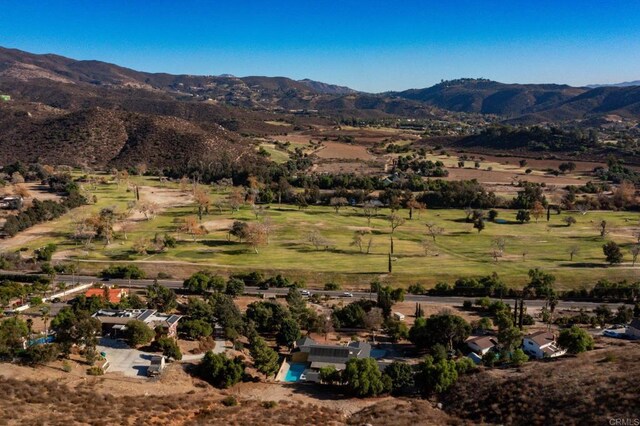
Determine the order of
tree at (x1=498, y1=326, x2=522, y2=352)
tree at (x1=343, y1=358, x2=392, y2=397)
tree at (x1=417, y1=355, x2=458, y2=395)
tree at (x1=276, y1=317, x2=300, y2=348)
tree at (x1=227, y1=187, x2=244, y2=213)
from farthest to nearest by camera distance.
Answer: tree at (x1=227, y1=187, x2=244, y2=213) → tree at (x1=276, y1=317, x2=300, y2=348) → tree at (x1=498, y1=326, x2=522, y2=352) → tree at (x1=417, y1=355, x2=458, y2=395) → tree at (x1=343, y1=358, x2=392, y2=397)

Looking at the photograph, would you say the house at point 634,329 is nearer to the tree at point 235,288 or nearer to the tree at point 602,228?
the tree at point 235,288

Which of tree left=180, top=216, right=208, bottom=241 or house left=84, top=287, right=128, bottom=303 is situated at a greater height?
tree left=180, top=216, right=208, bottom=241

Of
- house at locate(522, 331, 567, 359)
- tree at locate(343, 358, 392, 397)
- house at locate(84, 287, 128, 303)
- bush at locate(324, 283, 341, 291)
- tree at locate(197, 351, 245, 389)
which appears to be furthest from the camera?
bush at locate(324, 283, 341, 291)

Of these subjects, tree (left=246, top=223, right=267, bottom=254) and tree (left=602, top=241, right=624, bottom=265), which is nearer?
tree (left=602, top=241, right=624, bottom=265)

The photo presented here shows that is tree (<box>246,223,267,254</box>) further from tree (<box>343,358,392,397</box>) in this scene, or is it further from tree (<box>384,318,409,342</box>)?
tree (<box>343,358,392,397</box>)

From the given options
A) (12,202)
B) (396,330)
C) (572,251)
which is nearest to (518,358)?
(396,330)

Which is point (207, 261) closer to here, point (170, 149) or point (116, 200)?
point (116, 200)

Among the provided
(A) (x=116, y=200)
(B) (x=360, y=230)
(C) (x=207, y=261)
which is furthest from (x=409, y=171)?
(C) (x=207, y=261)

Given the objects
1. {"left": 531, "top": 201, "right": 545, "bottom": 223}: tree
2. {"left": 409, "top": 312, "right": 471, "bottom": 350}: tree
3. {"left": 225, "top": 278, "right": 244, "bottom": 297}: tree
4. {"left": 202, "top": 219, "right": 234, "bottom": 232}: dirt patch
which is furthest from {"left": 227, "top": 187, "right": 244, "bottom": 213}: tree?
→ {"left": 409, "top": 312, "right": 471, "bottom": 350}: tree

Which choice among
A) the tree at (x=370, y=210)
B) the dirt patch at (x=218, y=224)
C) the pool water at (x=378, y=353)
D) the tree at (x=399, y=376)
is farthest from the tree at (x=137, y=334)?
the tree at (x=370, y=210)
